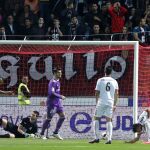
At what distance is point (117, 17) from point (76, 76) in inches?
117

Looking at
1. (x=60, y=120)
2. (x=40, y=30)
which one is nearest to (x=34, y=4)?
(x=40, y=30)

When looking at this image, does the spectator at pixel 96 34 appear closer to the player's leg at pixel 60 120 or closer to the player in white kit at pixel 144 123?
the player's leg at pixel 60 120

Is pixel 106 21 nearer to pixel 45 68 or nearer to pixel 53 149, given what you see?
pixel 45 68

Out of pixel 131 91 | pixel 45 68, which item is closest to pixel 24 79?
pixel 45 68

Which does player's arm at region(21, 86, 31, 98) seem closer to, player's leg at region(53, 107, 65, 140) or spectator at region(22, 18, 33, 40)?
player's leg at region(53, 107, 65, 140)

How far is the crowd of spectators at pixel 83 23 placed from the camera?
24.4 meters

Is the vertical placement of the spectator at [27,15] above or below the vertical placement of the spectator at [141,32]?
above

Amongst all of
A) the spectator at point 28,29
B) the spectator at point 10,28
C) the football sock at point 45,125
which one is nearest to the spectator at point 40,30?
the spectator at point 28,29

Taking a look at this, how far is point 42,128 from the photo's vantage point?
71.3ft

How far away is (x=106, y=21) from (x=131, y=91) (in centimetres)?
336

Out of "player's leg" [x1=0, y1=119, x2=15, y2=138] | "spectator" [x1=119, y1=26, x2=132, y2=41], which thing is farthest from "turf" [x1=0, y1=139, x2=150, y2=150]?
"spectator" [x1=119, y1=26, x2=132, y2=41]

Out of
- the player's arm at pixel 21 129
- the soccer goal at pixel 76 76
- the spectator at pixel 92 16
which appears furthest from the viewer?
the spectator at pixel 92 16

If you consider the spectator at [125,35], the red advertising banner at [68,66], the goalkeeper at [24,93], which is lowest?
the goalkeeper at [24,93]

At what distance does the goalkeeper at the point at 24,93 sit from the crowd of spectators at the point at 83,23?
204 centimetres
